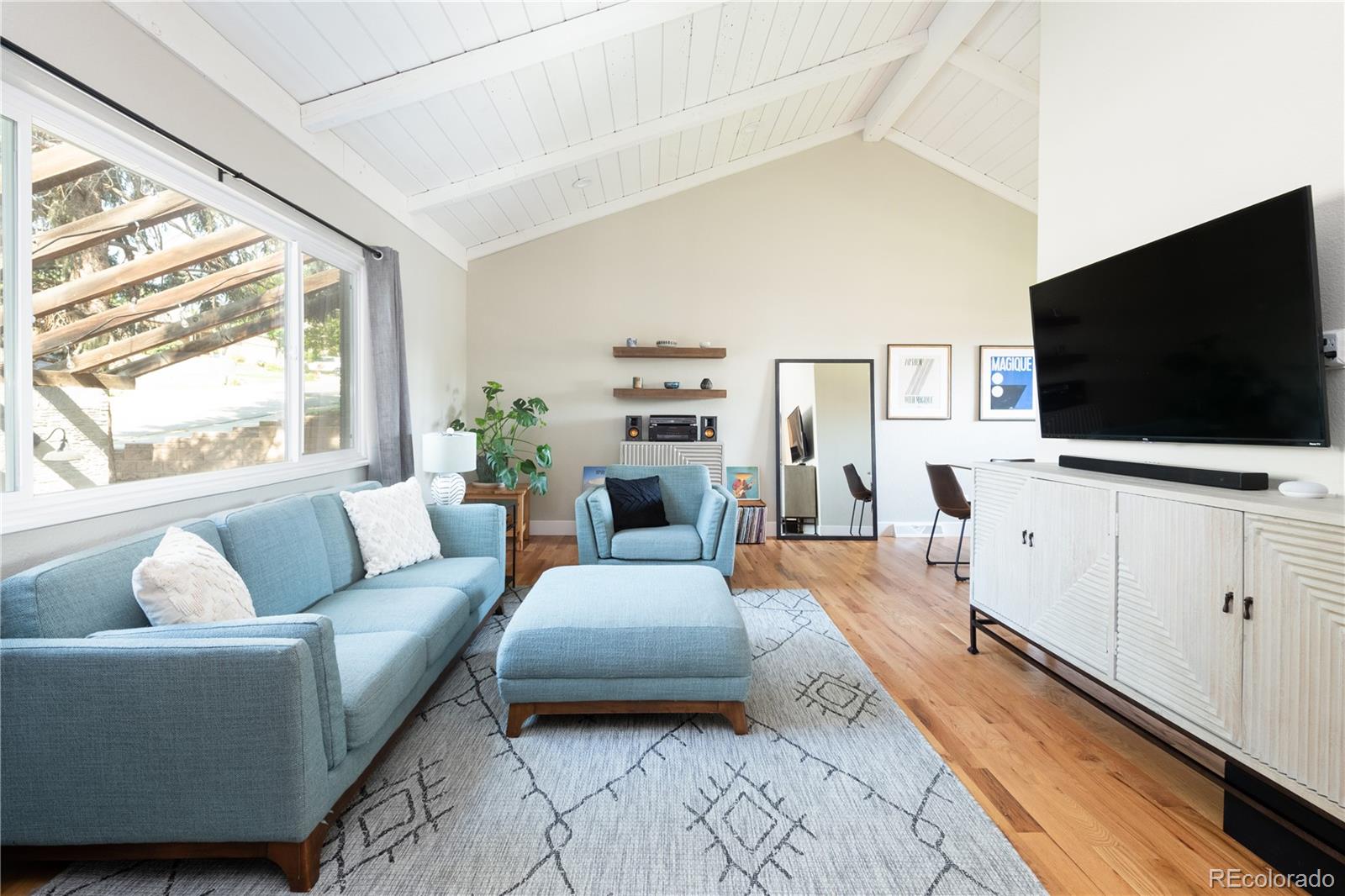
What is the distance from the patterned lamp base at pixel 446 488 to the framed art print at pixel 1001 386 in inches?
190

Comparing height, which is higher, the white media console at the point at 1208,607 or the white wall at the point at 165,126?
the white wall at the point at 165,126

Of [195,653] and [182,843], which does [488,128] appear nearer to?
[195,653]

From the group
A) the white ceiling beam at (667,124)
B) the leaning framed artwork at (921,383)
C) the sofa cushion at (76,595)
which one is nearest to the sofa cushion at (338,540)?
the sofa cushion at (76,595)

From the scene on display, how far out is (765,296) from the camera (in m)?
5.61

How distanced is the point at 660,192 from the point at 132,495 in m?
4.63

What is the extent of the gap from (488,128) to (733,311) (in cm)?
277

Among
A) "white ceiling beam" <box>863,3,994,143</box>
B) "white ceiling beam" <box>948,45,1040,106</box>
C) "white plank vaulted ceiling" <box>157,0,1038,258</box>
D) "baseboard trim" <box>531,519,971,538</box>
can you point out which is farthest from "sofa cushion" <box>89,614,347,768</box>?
"white ceiling beam" <box>948,45,1040,106</box>

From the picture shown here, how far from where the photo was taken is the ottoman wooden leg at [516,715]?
2117mm

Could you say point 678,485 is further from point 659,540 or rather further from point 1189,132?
point 1189,132

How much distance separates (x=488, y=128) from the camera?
348cm

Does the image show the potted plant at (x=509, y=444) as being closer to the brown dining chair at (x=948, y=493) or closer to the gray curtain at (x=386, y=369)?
the gray curtain at (x=386, y=369)

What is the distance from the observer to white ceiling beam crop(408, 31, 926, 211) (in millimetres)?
4020

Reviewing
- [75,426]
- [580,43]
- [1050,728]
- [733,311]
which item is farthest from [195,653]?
[733,311]

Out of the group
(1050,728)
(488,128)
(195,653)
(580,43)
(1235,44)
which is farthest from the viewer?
(488,128)
